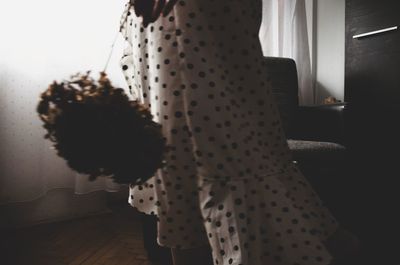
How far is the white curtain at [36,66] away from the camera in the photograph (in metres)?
1.32

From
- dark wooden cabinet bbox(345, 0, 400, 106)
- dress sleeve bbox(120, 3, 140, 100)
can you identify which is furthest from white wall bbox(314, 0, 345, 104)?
dress sleeve bbox(120, 3, 140, 100)

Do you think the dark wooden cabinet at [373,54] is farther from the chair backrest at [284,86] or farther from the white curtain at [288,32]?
the white curtain at [288,32]

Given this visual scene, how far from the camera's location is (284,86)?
1.59 meters

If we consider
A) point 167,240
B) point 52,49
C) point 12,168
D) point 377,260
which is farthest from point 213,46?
point 12,168

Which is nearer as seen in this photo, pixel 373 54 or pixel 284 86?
pixel 373 54

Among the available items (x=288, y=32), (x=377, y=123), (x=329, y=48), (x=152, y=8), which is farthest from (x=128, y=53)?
(x=329, y=48)

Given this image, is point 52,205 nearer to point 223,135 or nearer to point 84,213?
point 84,213

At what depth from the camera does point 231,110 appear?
0.60 meters

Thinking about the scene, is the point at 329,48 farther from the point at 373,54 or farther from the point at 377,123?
the point at 377,123

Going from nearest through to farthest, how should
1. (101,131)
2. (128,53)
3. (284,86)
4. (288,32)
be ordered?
(101,131), (128,53), (284,86), (288,32)

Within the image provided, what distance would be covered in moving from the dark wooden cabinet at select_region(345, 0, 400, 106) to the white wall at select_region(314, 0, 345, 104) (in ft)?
1.36

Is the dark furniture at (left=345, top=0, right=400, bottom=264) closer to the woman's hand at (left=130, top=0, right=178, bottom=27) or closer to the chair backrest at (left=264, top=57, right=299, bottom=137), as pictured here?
the chair backrest at (left=264, top=57, right=299, bottom=137)

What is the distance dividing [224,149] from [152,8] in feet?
0.97

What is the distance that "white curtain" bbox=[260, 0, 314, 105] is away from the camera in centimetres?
199
